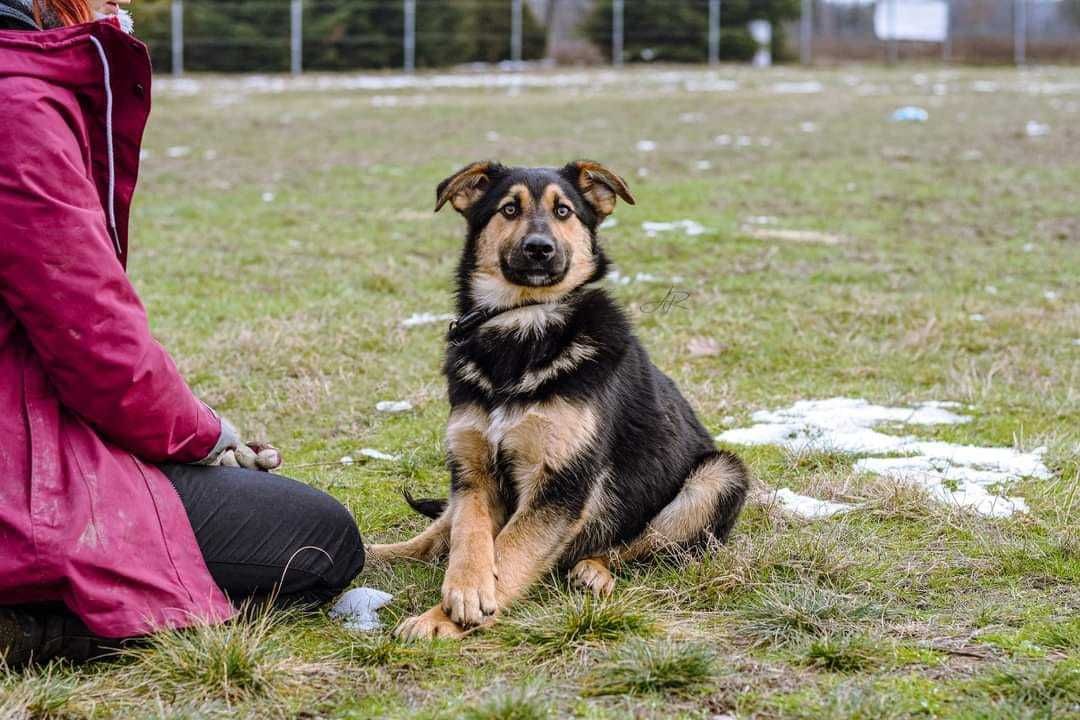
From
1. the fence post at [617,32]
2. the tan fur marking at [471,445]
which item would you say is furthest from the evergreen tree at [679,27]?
the tan fur marking at [471,445]

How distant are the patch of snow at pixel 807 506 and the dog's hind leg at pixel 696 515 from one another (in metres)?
0.55

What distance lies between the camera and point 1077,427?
6250mm

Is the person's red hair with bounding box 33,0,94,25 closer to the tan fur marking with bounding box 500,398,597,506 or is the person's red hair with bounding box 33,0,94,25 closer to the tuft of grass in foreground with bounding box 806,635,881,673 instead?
the tan fur marking with bounding box 500,398,597,506

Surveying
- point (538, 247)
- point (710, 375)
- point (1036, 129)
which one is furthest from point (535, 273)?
point (1036, 129)

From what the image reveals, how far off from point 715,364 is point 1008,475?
7.74 feet

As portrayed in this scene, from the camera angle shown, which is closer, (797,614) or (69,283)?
(69,283)

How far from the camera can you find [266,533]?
388cm

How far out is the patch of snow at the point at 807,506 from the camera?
16.7 feet

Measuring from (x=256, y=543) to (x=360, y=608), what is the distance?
0.47 meters

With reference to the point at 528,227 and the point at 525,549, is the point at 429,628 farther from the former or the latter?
the point at 528,227

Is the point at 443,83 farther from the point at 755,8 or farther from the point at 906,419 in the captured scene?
the point at 906,419

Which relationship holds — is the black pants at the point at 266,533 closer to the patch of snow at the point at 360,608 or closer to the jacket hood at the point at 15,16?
the patch of snow at the point at 360,608

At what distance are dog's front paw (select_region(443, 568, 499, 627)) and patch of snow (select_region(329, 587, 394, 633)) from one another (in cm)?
29

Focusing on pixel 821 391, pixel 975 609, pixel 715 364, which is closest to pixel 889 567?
pixel 975 609
